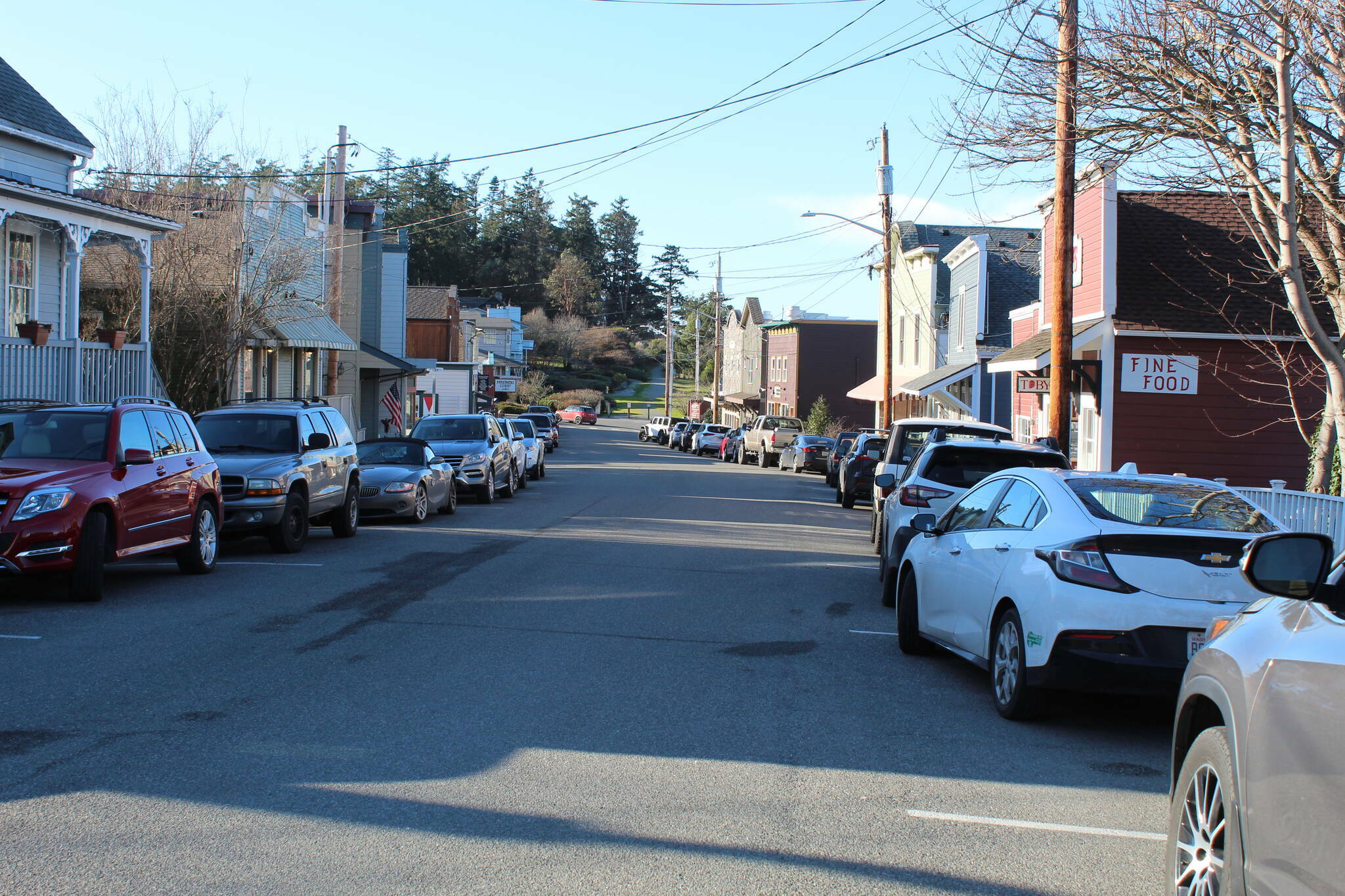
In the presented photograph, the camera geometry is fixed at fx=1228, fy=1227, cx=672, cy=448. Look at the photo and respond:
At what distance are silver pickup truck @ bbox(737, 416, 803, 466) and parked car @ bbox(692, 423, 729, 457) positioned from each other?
657 centimetres

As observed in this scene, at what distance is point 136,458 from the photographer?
37.5ft

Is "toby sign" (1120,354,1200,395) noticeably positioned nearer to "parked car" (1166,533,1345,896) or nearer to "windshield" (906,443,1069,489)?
"windshield" (906,443,1069,489)

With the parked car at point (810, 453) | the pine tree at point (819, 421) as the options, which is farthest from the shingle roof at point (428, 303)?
the parked car at point (810, 453)

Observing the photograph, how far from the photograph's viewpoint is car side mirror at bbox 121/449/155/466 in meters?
11.4

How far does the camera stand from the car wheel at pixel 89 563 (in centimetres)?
1048

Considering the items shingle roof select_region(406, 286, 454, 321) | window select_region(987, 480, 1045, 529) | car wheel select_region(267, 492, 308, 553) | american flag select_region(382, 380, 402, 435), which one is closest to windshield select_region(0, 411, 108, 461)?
car wheel select_region(267, 492, 308, 553)

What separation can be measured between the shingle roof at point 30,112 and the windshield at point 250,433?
773cm

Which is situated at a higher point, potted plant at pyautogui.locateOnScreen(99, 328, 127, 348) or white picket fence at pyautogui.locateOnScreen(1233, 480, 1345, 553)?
→ potted plant at pyautogui.locateOnScreen(99, 328, 127, 348)

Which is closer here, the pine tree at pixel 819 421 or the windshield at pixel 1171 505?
the windshield at pixel 1171 505

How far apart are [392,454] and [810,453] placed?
73.0ft

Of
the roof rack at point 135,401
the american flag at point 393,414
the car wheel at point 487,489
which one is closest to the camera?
the roof rack at point 135,401

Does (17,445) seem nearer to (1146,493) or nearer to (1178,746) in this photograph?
(1146,493)

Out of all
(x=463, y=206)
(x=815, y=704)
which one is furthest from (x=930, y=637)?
(x=463, y=206)

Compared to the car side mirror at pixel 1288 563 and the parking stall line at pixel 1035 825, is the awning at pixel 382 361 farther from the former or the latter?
the car side mirror at pixel 1288 563
